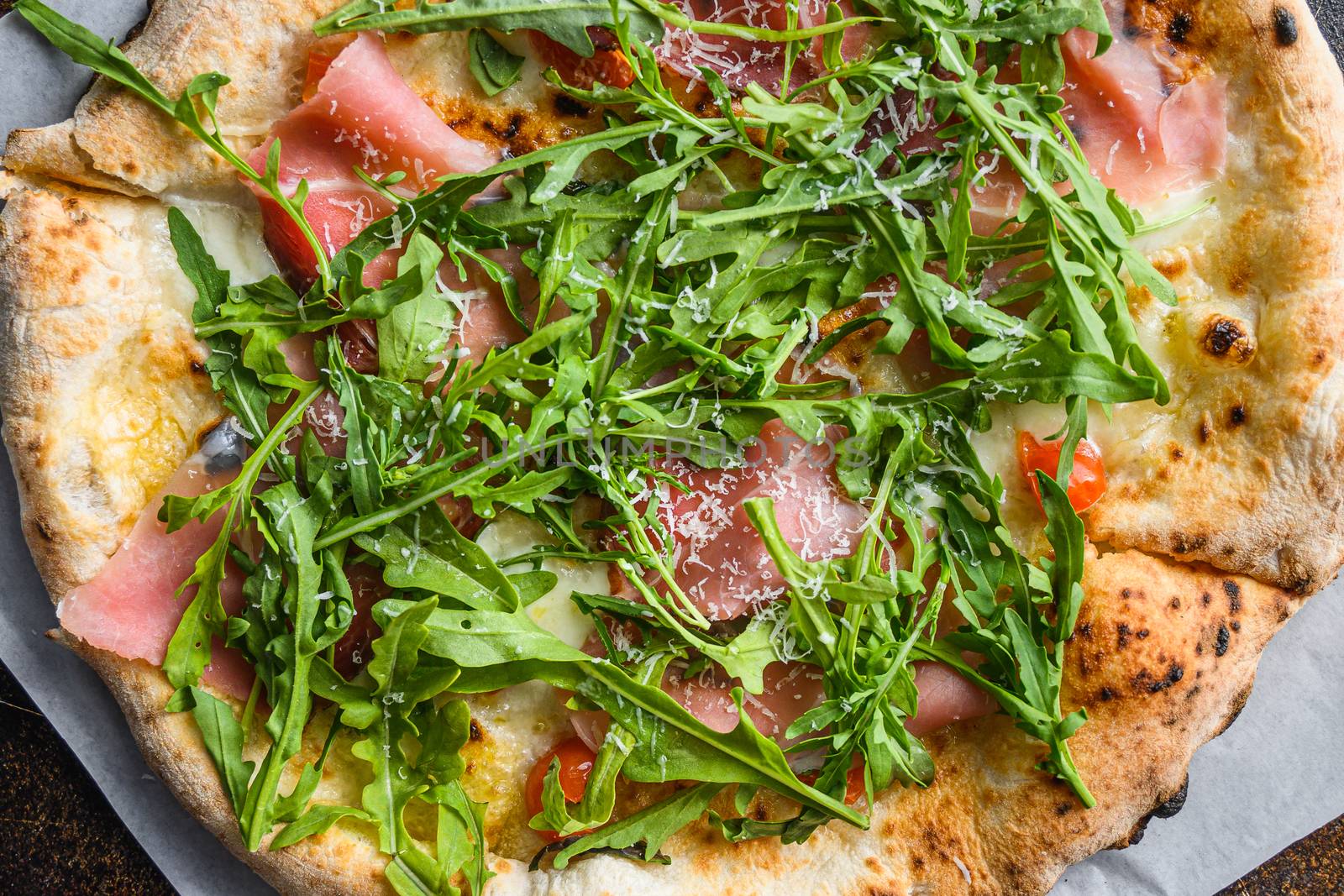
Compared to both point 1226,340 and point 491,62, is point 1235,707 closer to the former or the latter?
point 1226,340

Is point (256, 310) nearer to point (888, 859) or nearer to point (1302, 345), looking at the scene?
point (888, 859)

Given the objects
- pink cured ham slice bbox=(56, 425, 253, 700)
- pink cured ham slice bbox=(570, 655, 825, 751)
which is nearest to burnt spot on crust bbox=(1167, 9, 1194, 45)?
pink cured ham slice bbox=(570, 655, 825, 751)

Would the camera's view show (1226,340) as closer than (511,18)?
No

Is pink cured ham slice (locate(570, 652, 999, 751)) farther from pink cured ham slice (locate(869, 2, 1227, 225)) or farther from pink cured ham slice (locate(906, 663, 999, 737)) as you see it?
pink cured ham slice (locate(869, 2, 1227, 225))

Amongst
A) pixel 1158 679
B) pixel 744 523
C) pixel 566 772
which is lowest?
pixel 1158 679

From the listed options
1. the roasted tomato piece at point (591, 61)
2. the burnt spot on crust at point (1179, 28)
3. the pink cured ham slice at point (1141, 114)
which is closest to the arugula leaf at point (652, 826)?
the roasted tomato piece at point (591, 61)

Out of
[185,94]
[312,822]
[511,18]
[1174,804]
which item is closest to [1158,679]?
[1174,804]

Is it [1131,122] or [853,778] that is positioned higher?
[1131,122]

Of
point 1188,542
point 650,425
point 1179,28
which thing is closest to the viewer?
point 650,425
